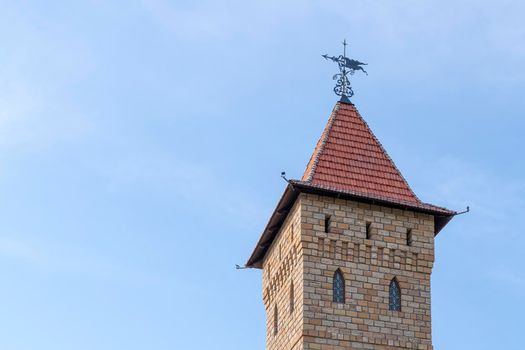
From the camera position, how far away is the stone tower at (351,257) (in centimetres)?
2942

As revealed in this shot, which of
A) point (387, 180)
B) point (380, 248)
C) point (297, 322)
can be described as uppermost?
point (387, 180)

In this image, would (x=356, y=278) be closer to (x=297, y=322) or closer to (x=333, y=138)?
(x=297, y=322)

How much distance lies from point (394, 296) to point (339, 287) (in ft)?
4.65

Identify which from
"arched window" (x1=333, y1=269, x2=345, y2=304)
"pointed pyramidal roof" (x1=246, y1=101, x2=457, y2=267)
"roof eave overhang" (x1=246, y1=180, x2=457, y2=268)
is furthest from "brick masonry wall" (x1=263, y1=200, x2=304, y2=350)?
"arched window" (x1=333, y1=269, x2=345, y2=304)

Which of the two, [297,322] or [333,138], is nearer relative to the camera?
[297,322]

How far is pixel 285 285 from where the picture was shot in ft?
103

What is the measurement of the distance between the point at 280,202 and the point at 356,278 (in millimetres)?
2781

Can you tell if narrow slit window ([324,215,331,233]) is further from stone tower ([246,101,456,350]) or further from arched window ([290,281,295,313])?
arched window ([290,281,295,313])

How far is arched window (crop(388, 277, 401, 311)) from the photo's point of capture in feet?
98.5

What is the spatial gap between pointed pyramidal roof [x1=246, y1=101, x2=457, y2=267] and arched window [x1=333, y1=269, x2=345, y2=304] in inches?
77.6

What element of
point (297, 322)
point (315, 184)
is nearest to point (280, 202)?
point (315, 184)

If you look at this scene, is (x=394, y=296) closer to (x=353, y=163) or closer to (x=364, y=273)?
(x=364, y=273)

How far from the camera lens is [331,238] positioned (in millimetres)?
30172

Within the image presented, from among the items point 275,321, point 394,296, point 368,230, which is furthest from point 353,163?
point 275,321
